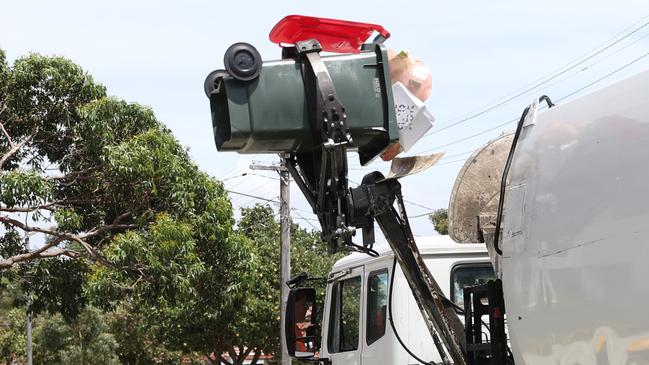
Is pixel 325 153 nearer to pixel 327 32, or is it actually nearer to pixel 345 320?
pixel 327 32

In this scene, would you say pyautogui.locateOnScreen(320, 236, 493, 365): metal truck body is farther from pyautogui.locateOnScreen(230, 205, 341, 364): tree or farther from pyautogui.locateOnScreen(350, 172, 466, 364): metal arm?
pyautogui.locateOnScreen(230, 205, 341, 364): tree

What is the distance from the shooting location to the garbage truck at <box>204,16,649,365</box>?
2.77 metres

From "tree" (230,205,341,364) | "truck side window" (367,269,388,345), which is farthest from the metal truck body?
"tree" (230,205,341,364)

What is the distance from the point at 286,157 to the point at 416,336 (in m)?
2.17

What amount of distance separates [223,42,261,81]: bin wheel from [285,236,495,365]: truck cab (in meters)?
2.36

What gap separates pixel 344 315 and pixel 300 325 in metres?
0.69

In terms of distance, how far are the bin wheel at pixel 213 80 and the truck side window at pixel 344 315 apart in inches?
119

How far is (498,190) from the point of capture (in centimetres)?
382

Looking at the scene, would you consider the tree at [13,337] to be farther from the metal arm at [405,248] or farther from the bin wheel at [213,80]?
the bin wheel at [213,80]

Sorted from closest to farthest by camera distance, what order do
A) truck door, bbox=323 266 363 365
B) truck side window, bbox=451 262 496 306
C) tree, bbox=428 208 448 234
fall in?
1. truck side window, bbox=451 262 496 306
2. truck door, bbox=323 266 363 365
3. tree, bbox=428 208 448 234

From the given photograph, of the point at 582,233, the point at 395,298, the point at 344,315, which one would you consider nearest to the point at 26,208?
the point at 344,315

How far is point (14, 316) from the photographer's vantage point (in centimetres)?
4053

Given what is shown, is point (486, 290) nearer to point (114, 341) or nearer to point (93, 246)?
point (93, 246)

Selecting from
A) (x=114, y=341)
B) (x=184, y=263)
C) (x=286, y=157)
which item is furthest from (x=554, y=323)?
(x=114, y=341)
